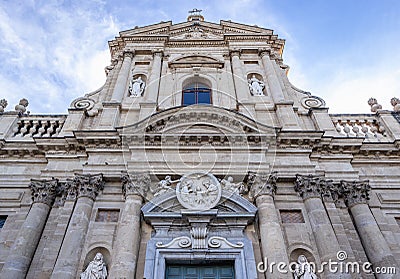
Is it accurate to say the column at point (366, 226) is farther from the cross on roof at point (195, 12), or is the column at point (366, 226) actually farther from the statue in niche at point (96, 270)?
the cross on roof at point (195, 12)

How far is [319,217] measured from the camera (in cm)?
895

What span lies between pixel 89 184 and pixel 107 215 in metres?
1.01

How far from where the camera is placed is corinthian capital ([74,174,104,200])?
9.48m

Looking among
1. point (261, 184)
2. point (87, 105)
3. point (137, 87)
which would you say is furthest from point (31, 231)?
point (137, 87)

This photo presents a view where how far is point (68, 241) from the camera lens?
27.7 feet

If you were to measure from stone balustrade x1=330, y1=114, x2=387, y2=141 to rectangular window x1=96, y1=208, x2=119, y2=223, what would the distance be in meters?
7.68

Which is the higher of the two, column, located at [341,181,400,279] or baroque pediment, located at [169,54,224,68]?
baroque pediment, located at [169,54,224,68]

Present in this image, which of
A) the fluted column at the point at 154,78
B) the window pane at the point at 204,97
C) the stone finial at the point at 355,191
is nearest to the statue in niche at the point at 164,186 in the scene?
the fluted column at the point at 154,78

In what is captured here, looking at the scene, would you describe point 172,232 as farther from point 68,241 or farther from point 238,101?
point 238,101

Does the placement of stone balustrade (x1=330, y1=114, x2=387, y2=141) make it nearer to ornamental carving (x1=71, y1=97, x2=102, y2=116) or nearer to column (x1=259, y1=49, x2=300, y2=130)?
column (x1=259, y1=49, x2=300, y2=130)

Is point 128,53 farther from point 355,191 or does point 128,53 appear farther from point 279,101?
point 355,191

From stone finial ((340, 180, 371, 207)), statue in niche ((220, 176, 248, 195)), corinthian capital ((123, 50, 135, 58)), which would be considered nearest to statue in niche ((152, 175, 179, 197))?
statue in niche ((220, 176, 248, 195))

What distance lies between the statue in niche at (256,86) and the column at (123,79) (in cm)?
502

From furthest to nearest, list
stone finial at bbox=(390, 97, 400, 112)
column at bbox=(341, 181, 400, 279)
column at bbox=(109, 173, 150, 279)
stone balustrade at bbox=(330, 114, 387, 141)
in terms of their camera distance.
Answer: stone finial at bbox=(390, 97, 400, 112) < stone balustrade at bbox=(330, 114, 387, 141) < column at bbox=(341, 181, 400, 279) < column at bbox=(109, 173, 150, 279)
